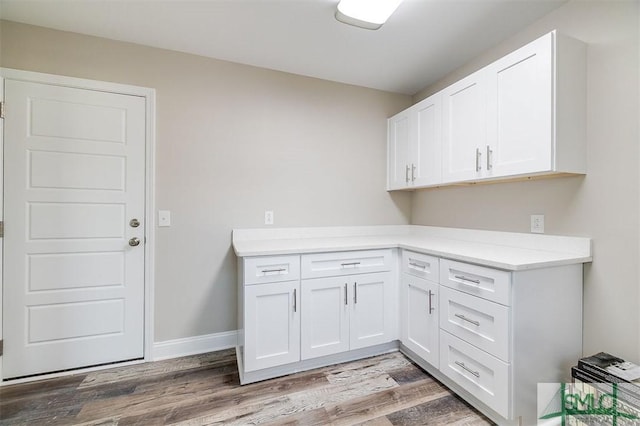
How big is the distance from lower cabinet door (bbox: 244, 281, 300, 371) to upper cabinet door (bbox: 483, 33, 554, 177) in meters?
1.59

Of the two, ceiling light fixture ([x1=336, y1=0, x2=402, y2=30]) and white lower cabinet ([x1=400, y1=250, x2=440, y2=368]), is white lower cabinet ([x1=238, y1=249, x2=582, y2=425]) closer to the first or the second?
white lower cabinet ([x1=400, y1=250, x2=440, y2=368])

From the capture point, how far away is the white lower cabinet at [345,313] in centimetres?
201

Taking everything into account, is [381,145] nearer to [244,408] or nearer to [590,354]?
[590,354]

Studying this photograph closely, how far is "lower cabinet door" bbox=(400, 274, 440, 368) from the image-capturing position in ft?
6.25

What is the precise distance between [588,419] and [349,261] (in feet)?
4.71

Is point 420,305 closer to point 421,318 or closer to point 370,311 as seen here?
point 421,318

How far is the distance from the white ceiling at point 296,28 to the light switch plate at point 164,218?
1298 millimetres

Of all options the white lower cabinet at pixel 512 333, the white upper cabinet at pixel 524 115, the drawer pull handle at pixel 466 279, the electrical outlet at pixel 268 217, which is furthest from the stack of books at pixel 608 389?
the electrical outlet at pixel 268 217

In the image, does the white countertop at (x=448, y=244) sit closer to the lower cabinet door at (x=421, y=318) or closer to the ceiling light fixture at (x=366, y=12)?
the lower cabinet door at (x=421, y=318)

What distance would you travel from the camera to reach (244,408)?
1.67 metres

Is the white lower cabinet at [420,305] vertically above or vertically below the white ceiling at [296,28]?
below

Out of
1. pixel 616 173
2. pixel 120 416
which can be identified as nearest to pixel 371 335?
pixel 120 416

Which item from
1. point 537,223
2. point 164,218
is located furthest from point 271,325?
point 537,223

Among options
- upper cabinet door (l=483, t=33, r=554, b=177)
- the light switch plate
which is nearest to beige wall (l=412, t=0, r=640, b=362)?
upper cabinet door (l=483, t=33, r=554, b=177)
